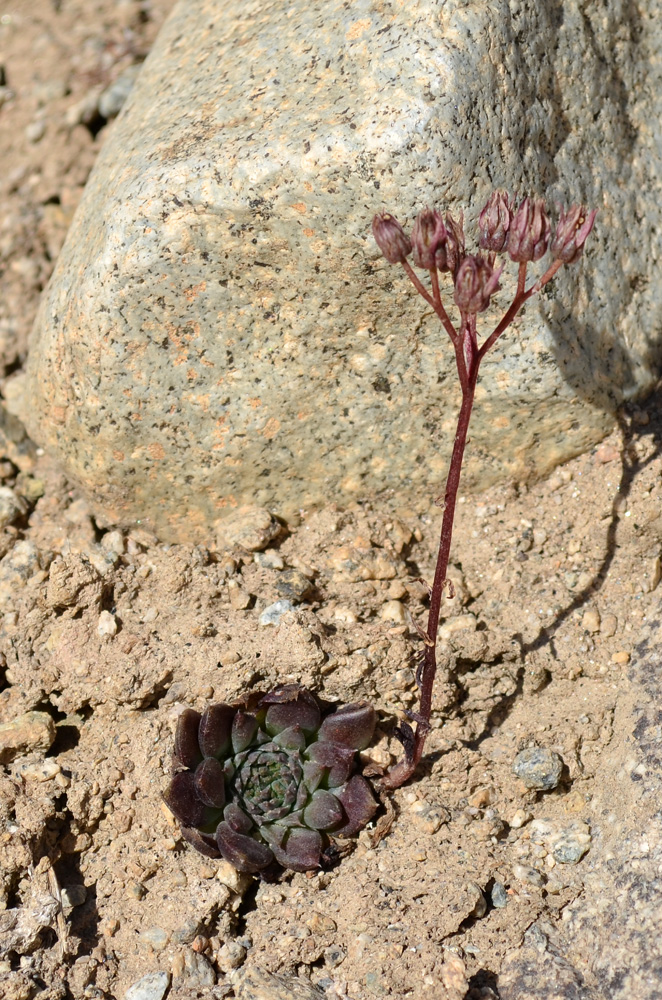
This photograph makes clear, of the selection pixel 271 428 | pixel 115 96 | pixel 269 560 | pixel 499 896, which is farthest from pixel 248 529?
pixel 115 96

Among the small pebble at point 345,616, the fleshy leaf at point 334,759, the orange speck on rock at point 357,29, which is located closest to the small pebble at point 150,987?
the fleshy leaf at point 334,759

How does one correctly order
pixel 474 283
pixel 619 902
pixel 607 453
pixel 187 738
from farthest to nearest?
pixel 607 453
pixel 187 738
pixel 619 902
pixel 474 283

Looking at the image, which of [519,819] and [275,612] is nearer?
[519,819]

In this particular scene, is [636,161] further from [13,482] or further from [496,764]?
[13,482]

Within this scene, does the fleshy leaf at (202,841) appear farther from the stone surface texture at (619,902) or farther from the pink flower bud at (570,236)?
the pink flower bud at (570,236)

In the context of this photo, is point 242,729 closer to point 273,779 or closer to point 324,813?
point 273,779
